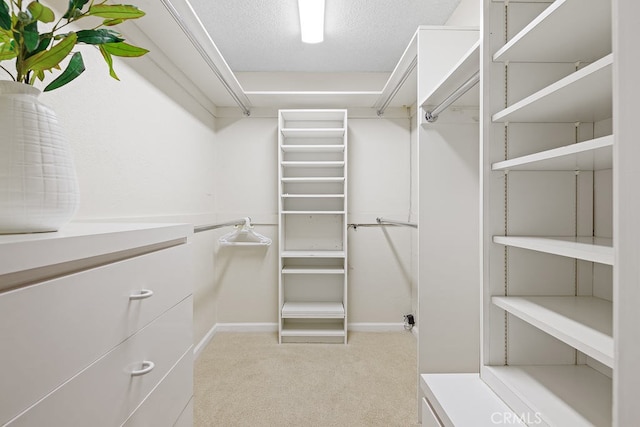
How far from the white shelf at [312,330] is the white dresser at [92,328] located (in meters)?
1.89

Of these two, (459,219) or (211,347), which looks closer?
A: (459,219)

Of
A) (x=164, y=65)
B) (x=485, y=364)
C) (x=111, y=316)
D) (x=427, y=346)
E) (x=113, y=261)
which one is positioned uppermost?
(x=164, y=65)

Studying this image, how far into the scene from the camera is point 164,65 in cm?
205

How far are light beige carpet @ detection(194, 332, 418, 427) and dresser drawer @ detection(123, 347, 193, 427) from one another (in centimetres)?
91

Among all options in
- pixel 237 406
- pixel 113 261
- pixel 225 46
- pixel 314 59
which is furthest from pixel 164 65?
pixel 237 406

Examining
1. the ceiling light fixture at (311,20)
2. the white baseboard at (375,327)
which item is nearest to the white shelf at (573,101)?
the ceiling light fixture at (311,20)

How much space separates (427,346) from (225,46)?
273cm

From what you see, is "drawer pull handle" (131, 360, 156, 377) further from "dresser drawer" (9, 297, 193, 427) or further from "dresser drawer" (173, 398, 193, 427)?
"dresser drawer" (173, 398, 193, 427)

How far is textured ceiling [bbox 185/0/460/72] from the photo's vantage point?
7.15 ft

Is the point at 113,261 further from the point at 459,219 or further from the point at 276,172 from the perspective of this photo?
the point at 276,172

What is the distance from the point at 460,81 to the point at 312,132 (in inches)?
62.7

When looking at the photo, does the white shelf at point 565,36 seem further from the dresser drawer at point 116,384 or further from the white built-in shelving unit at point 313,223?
the white built-in shelving unit at point 313,223

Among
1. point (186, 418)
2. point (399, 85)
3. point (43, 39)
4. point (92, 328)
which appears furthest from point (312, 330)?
point (43, 39)

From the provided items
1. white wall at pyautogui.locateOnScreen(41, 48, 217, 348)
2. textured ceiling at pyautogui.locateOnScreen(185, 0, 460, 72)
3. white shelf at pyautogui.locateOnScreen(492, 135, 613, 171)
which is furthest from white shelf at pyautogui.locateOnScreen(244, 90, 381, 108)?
white shelf at pyautogui.locateOnScreen(492, 135, 613, 171)
